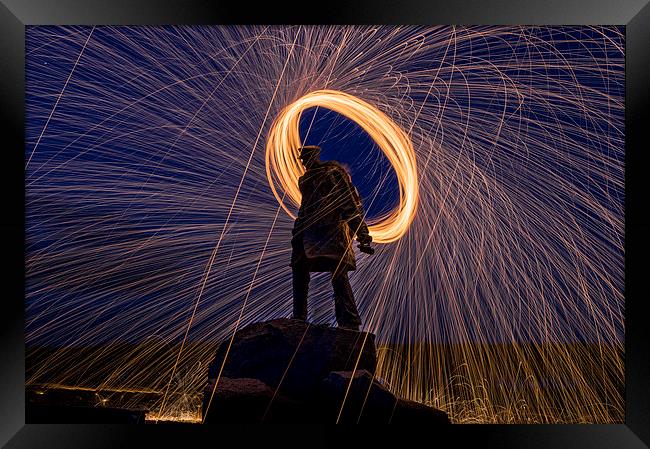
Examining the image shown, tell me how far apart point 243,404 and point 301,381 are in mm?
494

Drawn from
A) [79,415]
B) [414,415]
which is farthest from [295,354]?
[79,415]

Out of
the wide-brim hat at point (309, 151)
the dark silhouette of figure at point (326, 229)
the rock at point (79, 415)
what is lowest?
the rock at point (79, 415)

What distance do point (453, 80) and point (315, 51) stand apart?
4.23ft

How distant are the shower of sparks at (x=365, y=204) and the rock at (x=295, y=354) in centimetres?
70

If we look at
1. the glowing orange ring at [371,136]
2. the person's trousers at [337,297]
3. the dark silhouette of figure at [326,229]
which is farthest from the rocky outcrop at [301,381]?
the glowing orange ring at [371,136]

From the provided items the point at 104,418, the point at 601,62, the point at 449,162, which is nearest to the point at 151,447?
the point at 104,418

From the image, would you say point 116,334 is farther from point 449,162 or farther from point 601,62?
point 601,62

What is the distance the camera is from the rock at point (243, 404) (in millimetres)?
5473

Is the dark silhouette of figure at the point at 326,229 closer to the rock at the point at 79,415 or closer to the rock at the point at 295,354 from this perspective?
the rock at the point at 295,354

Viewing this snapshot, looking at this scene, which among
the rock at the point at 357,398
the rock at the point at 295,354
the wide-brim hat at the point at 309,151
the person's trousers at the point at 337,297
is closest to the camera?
the rock at the point at 357,398

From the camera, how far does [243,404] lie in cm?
549

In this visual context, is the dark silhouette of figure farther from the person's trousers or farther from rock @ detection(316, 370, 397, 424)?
rock @ detection(316, 370, 397, 424)
